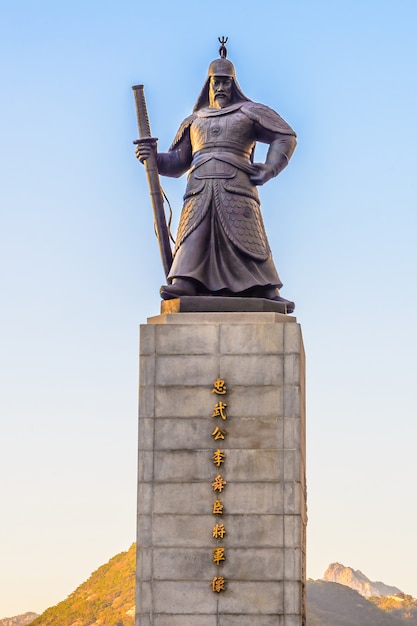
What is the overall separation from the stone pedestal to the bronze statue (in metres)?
0.51

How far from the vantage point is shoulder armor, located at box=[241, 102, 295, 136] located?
14211 mm

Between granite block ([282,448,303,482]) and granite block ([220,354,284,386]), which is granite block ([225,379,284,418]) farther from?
granite block ([282,448,303,482])

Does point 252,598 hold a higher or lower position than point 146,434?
lower

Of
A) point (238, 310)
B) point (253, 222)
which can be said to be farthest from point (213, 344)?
point (253, 222)

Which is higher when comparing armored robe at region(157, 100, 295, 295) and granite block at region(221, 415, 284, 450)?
armored robe at region(157, 100, 295, 295)

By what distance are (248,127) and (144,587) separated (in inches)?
176

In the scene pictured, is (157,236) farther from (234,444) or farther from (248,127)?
(234,444)

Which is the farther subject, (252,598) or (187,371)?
(187,371)

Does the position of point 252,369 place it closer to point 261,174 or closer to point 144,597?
point 261,174

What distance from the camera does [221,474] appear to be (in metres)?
13.0

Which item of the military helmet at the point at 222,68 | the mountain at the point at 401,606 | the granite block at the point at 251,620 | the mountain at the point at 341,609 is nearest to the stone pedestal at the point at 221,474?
the granite block at the point at 251,620

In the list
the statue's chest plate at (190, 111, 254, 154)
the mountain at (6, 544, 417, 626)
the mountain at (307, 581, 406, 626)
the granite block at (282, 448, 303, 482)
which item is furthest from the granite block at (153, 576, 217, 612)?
the mountain at (307, 581, 406, 626)

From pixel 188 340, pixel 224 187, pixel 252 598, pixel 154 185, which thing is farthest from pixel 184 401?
pixel 154 185

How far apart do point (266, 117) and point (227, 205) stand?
3.27 ft
